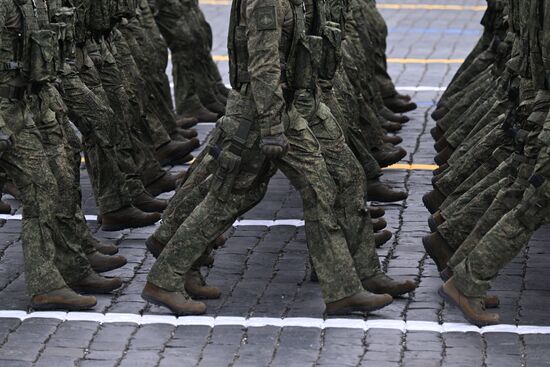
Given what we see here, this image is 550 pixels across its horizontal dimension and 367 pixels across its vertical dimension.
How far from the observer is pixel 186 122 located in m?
15.4

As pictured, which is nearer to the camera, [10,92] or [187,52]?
[10,92]

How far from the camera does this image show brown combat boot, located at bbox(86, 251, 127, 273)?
35.4 ft

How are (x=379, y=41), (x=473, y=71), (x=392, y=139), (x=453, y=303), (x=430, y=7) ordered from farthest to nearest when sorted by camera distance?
(x=430, y=7) < (x=379, y=41) < (x=473, y=71) < (x=392, y=139) < (x=453, y=303)

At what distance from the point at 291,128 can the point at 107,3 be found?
11.2ft

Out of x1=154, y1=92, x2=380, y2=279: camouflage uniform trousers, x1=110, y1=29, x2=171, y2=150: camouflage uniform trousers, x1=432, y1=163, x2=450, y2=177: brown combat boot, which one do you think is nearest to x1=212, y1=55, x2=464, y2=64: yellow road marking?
x1=110, y1=29, x2=171, y2=150: camouflage uniform trousers

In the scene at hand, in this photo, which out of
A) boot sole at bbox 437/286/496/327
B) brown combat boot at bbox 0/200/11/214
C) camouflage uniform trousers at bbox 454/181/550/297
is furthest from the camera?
brown combat boot at bbox 0/200/11/214

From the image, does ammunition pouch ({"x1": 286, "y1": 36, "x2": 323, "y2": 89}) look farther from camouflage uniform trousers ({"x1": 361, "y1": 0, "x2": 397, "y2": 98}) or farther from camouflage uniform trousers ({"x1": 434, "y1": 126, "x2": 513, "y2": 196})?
camouflage uniform trousers ({"x1": 361, "y1": 0, "x2": 397, "y2": 98})

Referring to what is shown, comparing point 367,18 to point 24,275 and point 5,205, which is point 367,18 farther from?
point 24,275

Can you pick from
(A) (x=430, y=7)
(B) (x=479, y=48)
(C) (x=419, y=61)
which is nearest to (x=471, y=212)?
(B) (x=479, y=48)

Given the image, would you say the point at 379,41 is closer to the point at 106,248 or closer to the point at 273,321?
the point at 106,248

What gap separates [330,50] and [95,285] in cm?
207

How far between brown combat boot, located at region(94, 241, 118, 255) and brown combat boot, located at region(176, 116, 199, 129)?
4055 millimetres

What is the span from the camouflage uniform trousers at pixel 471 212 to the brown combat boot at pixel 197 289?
1.57 m

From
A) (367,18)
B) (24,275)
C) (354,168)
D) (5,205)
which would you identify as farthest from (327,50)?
(367,18)
